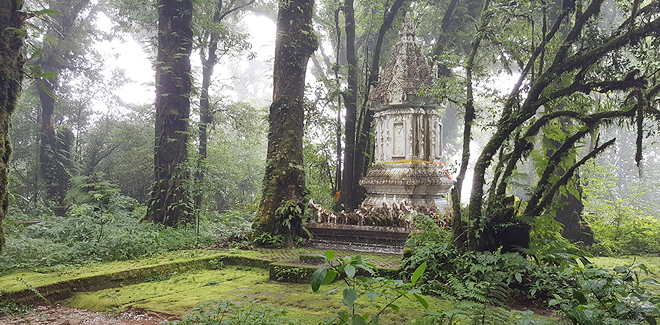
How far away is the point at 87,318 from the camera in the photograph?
342 centimetres

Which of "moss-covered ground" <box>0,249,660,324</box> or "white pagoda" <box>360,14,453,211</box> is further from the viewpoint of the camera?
"white pagoda" <box>360,14,453,211</box>

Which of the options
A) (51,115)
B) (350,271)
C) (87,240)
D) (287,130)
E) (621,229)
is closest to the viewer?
(350,271)

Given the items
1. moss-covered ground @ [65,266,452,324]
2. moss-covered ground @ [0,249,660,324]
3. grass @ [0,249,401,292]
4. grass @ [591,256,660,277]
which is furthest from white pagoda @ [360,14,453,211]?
moss-covered ground @ [65,266,452,324]

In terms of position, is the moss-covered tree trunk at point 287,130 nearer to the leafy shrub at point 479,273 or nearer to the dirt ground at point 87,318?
the leafy shrub at point 479,273

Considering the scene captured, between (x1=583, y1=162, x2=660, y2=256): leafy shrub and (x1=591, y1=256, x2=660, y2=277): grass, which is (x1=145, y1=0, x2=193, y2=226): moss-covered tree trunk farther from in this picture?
(x1=583, y1=162, x2=660, y2=256): leafy shrub

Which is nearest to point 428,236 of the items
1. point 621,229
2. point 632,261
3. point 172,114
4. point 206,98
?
point 632,261

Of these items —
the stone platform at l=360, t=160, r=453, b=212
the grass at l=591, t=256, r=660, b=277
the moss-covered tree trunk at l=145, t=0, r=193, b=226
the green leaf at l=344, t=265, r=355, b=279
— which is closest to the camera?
the green leaf at l=344, t=265, r=355, b=279

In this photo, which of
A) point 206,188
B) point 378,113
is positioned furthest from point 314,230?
point 378,113

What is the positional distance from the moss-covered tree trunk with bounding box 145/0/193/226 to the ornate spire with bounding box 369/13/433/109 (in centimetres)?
468

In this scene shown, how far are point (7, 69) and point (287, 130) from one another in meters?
5.04

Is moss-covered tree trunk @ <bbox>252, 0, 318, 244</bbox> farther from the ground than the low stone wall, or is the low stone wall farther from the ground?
moss-covered tree trunk @ <bbox>252, 0, 318, 244</bbox>

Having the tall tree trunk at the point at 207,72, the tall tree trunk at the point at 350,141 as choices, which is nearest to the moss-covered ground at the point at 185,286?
the tall tree trunk at the point at 350,141

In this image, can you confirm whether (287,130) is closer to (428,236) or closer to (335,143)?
(428,236)

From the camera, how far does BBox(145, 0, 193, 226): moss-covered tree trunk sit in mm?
8344
